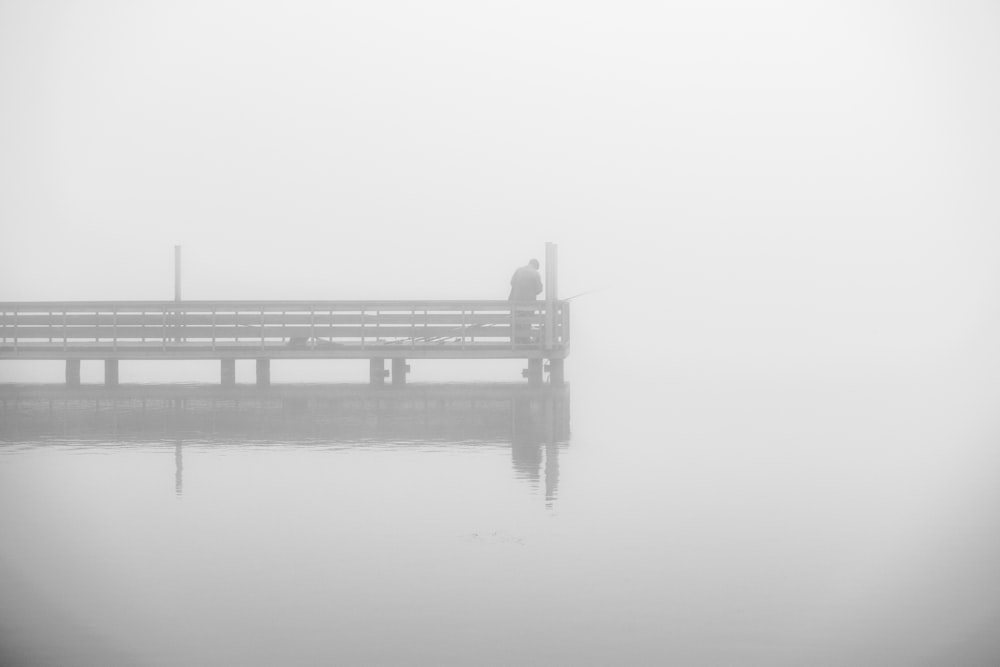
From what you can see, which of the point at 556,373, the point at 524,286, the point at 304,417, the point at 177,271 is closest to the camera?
the point at 304,417

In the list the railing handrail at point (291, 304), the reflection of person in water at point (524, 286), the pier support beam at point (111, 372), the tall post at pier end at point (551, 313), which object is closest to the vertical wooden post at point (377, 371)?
the railing handrail at point (291, 304)

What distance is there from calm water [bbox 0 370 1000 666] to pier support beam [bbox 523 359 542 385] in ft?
23.5

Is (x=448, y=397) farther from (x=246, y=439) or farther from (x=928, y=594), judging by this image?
(x=928, y=594)

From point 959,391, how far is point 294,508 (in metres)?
16.1

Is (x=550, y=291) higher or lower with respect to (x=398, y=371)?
higher

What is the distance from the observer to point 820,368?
101 ft

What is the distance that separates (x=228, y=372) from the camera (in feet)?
84.9

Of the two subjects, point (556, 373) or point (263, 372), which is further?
point (263, 372)

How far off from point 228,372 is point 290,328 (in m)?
1.34

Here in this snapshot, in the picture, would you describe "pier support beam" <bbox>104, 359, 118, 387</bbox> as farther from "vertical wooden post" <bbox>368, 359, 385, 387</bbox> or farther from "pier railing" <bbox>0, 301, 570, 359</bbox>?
"vertical wooden post" <bbox>368, 359, 385, 387</bbox>

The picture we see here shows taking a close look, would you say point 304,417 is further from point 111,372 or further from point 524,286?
point 111,372

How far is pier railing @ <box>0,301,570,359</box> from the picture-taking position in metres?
25.5

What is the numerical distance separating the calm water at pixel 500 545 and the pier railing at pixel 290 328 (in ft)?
24.4

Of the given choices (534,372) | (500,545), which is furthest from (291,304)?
(500,545)
